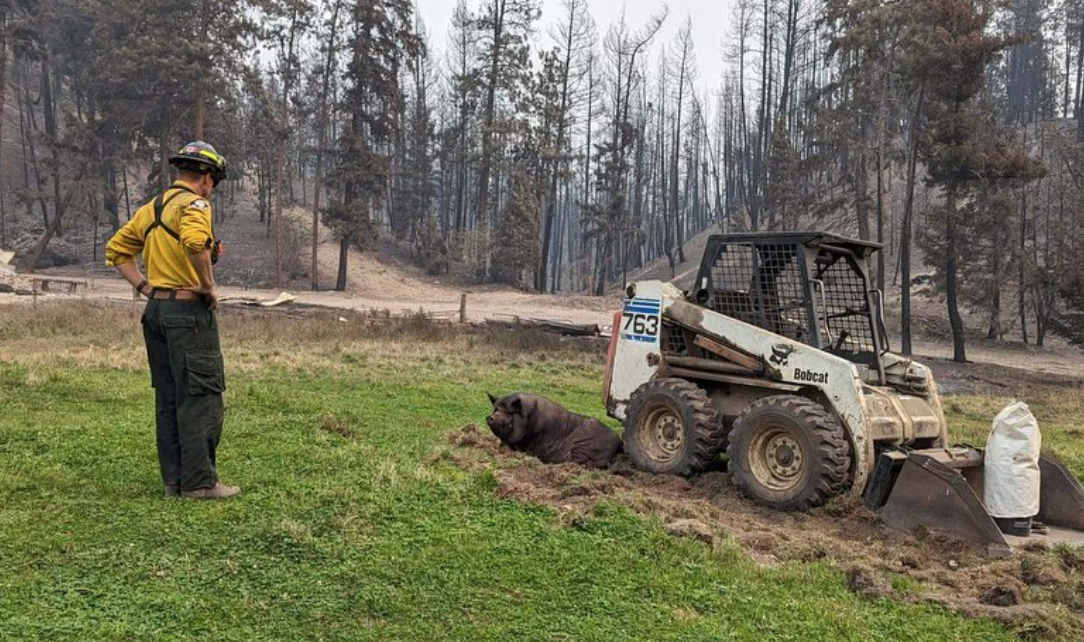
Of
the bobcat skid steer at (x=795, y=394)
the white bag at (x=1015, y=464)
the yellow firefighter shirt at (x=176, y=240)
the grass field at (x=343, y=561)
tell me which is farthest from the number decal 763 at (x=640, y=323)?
the yellow firefighter shirt at (x=176, y=240)

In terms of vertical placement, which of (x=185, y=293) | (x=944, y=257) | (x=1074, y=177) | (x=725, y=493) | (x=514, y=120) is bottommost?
(x=725, y=493)

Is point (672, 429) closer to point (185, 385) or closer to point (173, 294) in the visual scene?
point (185, 385)

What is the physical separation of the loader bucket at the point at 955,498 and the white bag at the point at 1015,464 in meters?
0.25

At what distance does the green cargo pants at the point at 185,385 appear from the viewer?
199 inches

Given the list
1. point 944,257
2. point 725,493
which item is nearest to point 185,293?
point 725,493

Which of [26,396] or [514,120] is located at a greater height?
[514,120]

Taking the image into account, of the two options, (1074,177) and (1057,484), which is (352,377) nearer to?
(1057,484)

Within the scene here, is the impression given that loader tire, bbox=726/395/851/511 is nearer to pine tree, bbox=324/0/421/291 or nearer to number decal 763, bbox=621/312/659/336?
number decal 763, bbox=621/312/659/336

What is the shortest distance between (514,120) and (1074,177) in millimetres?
28297

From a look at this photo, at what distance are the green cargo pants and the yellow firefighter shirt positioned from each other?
6.4 inches

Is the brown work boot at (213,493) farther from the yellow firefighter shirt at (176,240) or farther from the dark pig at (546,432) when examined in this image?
the dark pig at (546,432)

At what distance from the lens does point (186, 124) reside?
38.2 meters

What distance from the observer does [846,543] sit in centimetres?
540

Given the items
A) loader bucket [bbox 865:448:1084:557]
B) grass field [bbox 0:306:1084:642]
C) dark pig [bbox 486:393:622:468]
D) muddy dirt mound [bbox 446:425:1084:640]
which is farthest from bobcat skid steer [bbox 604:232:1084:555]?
grass field [bbox 0:306:1084:642]
